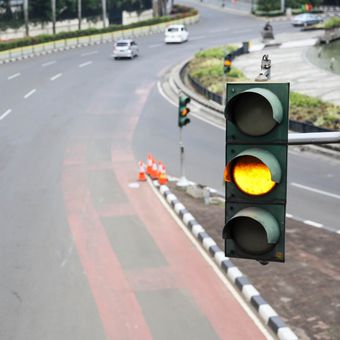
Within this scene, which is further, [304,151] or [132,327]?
[304,151]

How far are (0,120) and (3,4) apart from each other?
4443cm

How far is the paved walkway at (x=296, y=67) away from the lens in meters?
35.0

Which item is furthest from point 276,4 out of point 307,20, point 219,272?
point 219,272

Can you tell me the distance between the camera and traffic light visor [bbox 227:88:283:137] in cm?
322

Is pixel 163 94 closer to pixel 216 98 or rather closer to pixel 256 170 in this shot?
pixel 216 98

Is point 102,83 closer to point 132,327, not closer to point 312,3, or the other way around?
point 132,327

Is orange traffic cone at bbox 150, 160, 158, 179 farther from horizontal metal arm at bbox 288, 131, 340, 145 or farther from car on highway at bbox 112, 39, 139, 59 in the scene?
car on highway at bbox 112, 39, 139, 59

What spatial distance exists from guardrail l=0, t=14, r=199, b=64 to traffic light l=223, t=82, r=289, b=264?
4838cm

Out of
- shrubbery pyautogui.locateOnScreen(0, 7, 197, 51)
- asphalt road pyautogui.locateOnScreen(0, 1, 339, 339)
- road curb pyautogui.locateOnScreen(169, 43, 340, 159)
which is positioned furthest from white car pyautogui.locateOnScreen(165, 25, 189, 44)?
road curb pyautogui.locateOnScreen(169, 43, 340, 159)

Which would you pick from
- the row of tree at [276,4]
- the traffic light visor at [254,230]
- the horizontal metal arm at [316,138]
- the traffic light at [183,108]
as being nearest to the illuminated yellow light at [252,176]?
the traffic light visor at [254,230]

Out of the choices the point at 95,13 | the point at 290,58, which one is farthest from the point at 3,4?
the point at 290,58

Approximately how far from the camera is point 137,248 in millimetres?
13867

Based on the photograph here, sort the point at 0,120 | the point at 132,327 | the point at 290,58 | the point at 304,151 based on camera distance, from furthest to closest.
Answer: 1. the point at 290,58
2. the point at 0,120
3. the point at 304,151
4. the point at 132,327

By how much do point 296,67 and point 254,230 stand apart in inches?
1624
